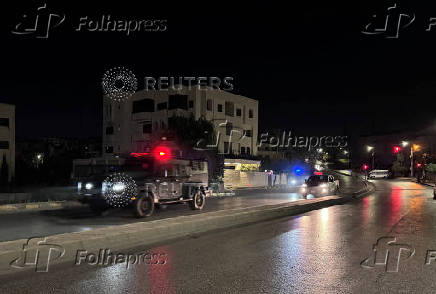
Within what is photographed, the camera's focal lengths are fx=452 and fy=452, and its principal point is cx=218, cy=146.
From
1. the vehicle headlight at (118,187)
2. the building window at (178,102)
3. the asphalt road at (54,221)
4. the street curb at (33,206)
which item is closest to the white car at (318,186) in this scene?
the asphalt road at (54,221)

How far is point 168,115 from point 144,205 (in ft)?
→ 134

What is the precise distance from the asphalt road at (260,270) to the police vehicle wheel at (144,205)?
15.3 ft

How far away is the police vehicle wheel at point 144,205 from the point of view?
1617 cm

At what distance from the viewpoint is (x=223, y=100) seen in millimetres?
59562

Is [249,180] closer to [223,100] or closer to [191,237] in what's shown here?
[223,100]

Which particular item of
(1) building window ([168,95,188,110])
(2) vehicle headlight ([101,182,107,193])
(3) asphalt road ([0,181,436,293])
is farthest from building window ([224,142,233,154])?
(3) asphalt road ([0,181,436,293])

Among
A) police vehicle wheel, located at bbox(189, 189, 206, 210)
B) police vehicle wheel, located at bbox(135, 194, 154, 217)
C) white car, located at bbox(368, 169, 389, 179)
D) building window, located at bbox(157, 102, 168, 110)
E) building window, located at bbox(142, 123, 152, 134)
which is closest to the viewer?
police vehicle wheel, located at bbox(135, 194, 154, 217)

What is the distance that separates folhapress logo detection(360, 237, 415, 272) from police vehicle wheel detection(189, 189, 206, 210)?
376 inches

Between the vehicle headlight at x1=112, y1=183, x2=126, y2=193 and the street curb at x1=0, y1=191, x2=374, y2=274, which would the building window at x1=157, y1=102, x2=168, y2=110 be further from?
the street curb at x1=0, y1=191, x2=374, y2=274

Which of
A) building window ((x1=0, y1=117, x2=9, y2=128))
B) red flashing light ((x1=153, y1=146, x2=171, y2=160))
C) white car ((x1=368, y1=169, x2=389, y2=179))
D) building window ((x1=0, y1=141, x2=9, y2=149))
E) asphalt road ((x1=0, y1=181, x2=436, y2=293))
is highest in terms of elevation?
building window ((x1=0, y1=117, x2=9, y2=128))

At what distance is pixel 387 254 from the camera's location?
9.36 metres

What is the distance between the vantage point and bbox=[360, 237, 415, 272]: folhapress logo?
828 cm

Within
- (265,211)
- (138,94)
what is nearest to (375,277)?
(265,211)

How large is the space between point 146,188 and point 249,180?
3211cm
